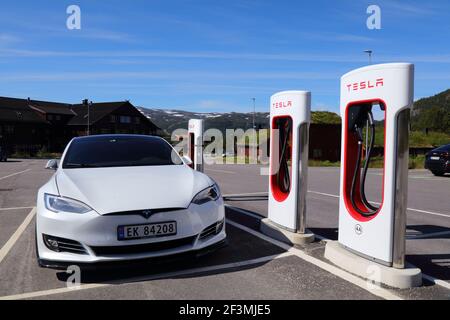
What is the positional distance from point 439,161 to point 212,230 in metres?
15.7

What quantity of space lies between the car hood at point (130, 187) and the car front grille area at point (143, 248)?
0.33 m

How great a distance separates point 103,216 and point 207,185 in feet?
4.01

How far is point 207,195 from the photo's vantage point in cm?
446

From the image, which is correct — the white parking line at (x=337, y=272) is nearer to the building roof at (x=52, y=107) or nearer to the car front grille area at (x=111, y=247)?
the car front grille area at (x=111, y=247)

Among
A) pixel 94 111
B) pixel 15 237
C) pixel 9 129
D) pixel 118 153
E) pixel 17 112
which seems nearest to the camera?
pixel 118 153

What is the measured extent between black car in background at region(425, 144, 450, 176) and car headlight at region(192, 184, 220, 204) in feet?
50.0

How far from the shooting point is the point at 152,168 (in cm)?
516

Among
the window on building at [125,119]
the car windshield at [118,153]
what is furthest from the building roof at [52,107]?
the car windshield at [118,153]

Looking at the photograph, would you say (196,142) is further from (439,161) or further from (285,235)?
(439,161)

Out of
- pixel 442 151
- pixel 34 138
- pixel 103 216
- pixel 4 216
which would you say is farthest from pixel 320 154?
pixel 34 138

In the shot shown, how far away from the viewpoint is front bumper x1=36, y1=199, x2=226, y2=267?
12.5 ft

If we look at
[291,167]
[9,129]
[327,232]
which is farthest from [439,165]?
[9,129]

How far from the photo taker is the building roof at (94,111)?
248 feet

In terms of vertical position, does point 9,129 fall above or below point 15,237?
above
